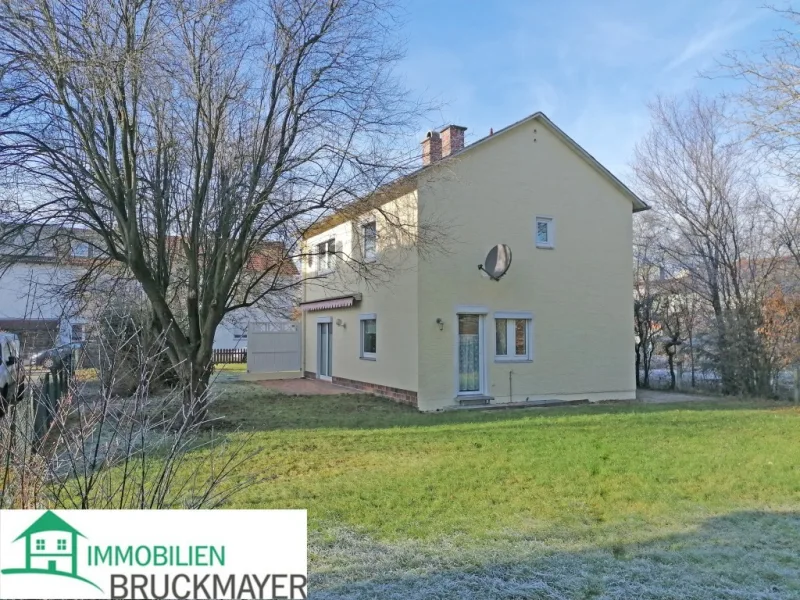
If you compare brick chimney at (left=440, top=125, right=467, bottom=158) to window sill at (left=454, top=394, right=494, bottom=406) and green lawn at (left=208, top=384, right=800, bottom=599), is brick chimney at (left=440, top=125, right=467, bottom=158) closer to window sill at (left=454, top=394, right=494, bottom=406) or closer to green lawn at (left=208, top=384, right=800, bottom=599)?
window sill at (left=454, top=394, right=494, bottom=406)

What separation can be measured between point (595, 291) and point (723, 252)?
8833 mm

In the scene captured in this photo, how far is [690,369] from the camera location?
26438 millimetres

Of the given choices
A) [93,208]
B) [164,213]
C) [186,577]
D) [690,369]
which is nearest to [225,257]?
[164,213]

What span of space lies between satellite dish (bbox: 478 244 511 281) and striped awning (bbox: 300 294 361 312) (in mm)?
6222

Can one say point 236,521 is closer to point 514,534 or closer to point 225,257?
point 514,534

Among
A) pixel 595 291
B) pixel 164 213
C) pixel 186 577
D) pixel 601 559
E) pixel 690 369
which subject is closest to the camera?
pixel 186 577

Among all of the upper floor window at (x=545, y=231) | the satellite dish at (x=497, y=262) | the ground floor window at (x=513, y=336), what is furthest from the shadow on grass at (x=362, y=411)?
the upper floor window at (x=545, y=231)

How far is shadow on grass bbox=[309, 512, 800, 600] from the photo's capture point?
498cm

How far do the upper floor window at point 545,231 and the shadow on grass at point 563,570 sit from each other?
52.1ft

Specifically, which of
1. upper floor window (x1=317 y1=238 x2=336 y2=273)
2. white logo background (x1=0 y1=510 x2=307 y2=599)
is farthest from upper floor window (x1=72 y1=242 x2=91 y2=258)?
white logo background (x1=0 y1=510 x2=307 y2=599)

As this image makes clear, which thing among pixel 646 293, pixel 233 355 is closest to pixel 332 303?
pixel 233 355

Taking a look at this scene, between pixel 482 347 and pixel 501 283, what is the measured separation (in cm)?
246

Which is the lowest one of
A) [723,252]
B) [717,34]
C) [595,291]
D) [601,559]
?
[601,559]

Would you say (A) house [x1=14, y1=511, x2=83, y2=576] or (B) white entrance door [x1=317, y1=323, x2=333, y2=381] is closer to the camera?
(A) house [x1=14, y1=511, x2=83, y2=576]
